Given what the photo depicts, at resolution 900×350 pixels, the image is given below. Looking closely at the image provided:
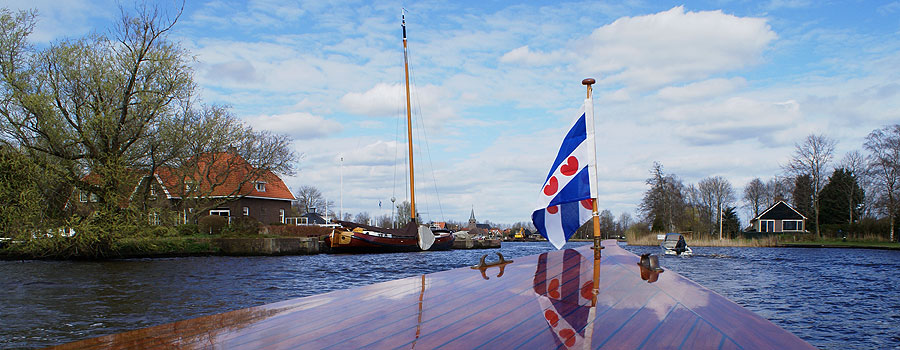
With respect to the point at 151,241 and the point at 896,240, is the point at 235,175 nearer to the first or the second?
the point at 151,241

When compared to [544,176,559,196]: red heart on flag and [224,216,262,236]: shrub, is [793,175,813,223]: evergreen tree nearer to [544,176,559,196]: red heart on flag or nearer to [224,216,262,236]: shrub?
[224,216,262,236]: shrub

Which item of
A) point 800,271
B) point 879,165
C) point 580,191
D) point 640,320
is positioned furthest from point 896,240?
point 640,320

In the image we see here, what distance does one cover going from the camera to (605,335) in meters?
2.61

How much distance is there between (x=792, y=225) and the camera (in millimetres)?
54875

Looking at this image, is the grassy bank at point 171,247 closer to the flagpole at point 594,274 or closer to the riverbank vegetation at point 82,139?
the riverbank vegetation at point 82,139

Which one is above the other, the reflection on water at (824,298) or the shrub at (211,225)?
the shrub at (211,225)

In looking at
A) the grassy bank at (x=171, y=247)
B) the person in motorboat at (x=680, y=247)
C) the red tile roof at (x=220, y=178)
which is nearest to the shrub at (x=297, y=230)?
the red tile roof at (x=220, y=178)

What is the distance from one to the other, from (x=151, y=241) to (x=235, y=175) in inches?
722

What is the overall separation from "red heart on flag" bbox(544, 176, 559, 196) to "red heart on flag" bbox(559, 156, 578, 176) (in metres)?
0.13

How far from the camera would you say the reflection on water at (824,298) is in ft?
23.3

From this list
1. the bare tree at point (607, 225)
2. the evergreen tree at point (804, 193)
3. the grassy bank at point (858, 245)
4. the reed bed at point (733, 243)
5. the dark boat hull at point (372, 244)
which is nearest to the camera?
the dark boat hull at point (372, 244)

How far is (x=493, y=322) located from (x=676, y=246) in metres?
27.6

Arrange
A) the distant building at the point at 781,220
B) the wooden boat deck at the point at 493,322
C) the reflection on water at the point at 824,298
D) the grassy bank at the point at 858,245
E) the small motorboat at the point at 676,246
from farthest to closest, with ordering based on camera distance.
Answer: the distant building at the point at 781,220 < the grassy bank at the point at 858,245 < the small motorboat at the point at 676,246 < the reflection on water at the point at 824,298 < the wooden boat deck at the point at 493,322

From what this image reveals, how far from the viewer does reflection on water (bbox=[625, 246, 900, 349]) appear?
23.3 feet
